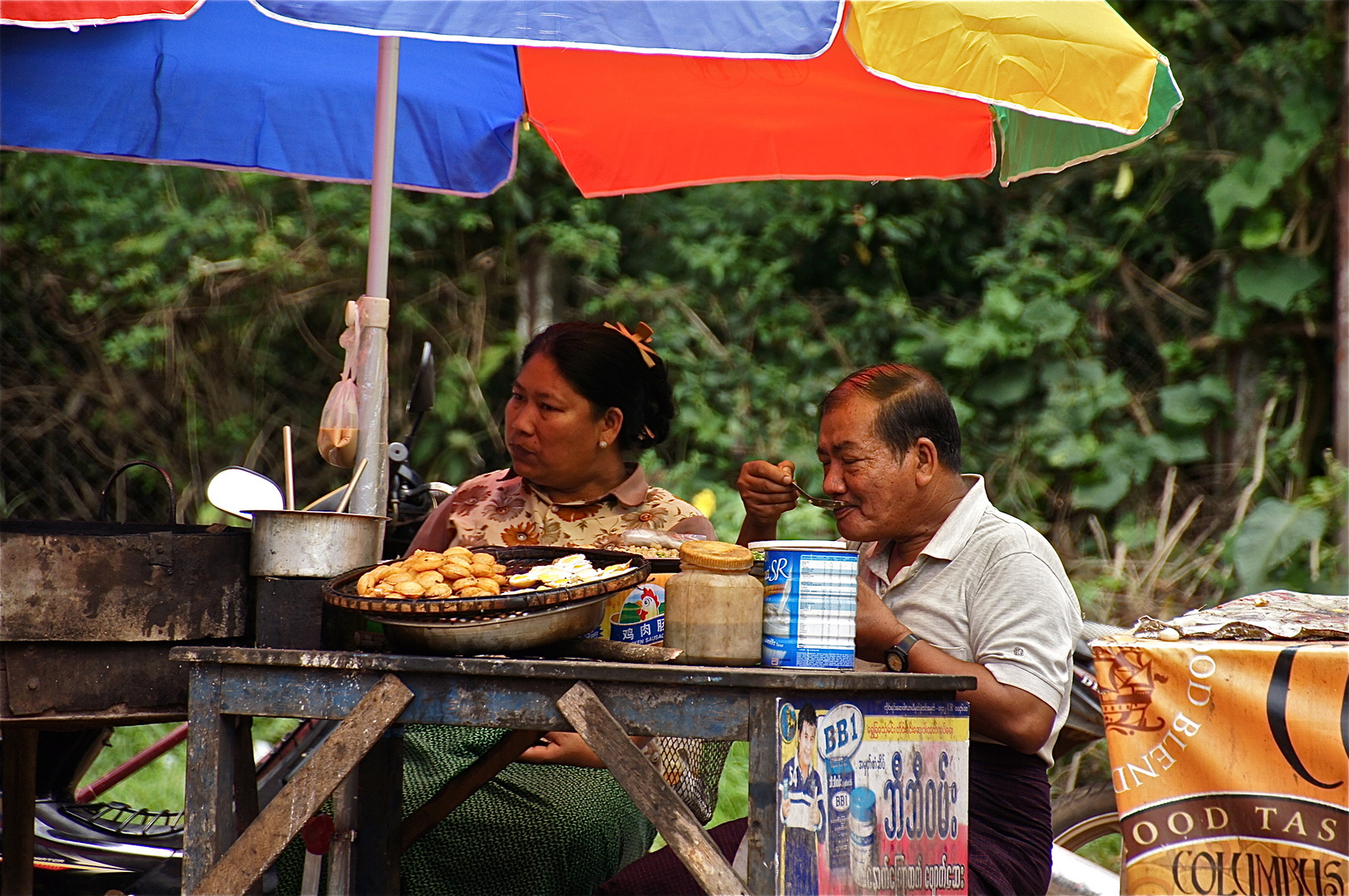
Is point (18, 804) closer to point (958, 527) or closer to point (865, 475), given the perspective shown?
point (865, 475)

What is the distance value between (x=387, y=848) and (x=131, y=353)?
16.4 ft

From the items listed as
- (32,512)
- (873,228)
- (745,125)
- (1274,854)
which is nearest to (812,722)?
(1274,854)

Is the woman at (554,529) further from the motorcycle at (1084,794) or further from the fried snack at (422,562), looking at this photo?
the motorcycle at (1084,794)

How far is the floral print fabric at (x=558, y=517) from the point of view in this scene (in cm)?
318

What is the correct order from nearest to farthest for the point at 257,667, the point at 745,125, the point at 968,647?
the point at 257,667 → the point at 968,647 → the point at 745,125

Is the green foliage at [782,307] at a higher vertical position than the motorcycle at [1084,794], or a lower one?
higher

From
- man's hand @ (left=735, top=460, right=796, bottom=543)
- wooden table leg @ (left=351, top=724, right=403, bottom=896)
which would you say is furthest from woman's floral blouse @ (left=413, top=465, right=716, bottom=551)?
wooden table leg @ (left=351, top=724, right=403, bottom=896)

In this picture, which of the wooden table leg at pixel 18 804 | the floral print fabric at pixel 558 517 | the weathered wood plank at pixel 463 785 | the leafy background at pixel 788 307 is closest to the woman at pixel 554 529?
the floral print fabric at pixel 558 517

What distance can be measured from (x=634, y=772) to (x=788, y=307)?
17.4ft

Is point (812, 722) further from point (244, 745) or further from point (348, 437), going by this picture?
point (348, 437)

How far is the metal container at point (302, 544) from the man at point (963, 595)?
89 cm

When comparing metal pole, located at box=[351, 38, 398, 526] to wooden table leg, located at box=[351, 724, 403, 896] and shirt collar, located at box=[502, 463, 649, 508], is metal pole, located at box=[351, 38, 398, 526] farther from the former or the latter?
shirt collar, located at box=[502, 463, 649, 508]

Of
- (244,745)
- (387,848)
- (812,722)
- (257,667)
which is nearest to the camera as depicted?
(812,722)

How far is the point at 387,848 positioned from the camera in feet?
8.08
